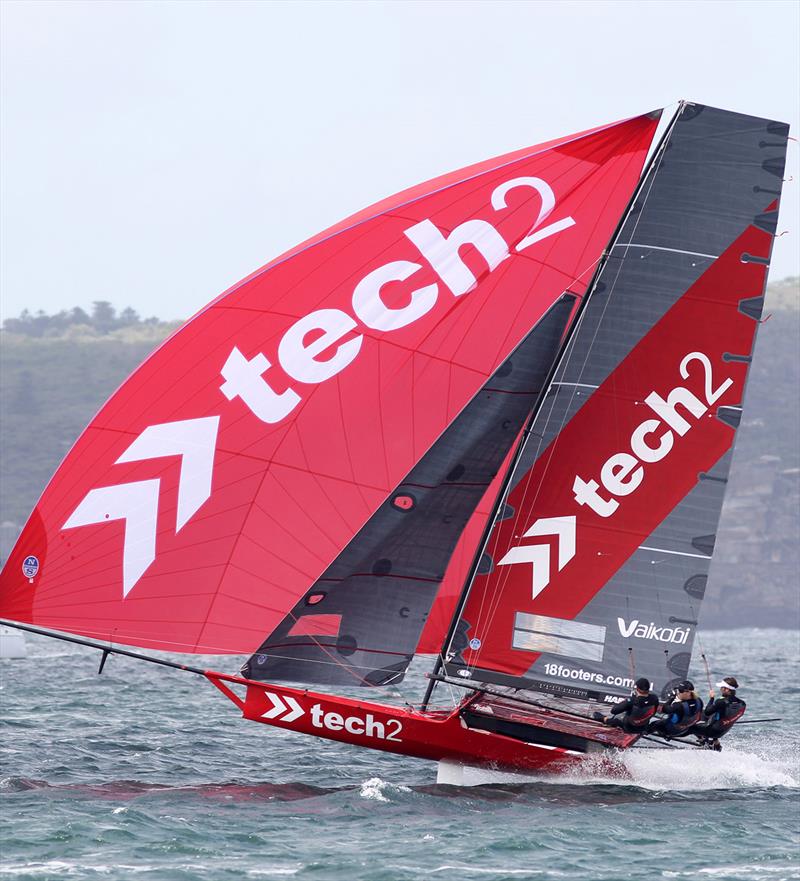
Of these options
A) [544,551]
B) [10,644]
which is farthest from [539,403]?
[10,644]

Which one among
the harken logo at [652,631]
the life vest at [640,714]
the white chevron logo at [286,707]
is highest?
the harken logo at [652,631]

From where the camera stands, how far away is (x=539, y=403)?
1226 centimetres

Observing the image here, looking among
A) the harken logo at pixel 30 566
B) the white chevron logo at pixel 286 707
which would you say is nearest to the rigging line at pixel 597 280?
the white chevron logo at pixel 286 707

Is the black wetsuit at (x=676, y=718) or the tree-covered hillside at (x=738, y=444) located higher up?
the tree-covered hillside at (x=738, y=444)

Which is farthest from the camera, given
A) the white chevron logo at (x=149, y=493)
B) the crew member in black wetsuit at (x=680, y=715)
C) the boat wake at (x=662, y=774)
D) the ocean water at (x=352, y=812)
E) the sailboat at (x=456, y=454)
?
the crew member in black wetsuit at (x=680, y=715)

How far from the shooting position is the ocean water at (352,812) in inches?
370

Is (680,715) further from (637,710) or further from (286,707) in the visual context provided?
(286,707)

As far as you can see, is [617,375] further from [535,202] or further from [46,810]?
[46,810]

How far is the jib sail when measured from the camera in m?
12.2

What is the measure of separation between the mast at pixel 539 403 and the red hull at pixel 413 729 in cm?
38

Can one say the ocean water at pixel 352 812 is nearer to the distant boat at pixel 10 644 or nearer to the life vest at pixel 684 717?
the life vest at pixel 684 717

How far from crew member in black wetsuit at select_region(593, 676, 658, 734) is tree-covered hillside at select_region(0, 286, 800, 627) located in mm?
71068

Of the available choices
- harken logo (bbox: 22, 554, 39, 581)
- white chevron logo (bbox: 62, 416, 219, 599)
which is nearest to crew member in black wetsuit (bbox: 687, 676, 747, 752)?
white chevron logo (bbox: 62, 416, 219, 599)

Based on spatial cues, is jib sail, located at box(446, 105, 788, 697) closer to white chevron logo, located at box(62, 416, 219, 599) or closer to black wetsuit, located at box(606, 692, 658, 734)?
black wetsuit, located at box(606, 692, 658, 734)
